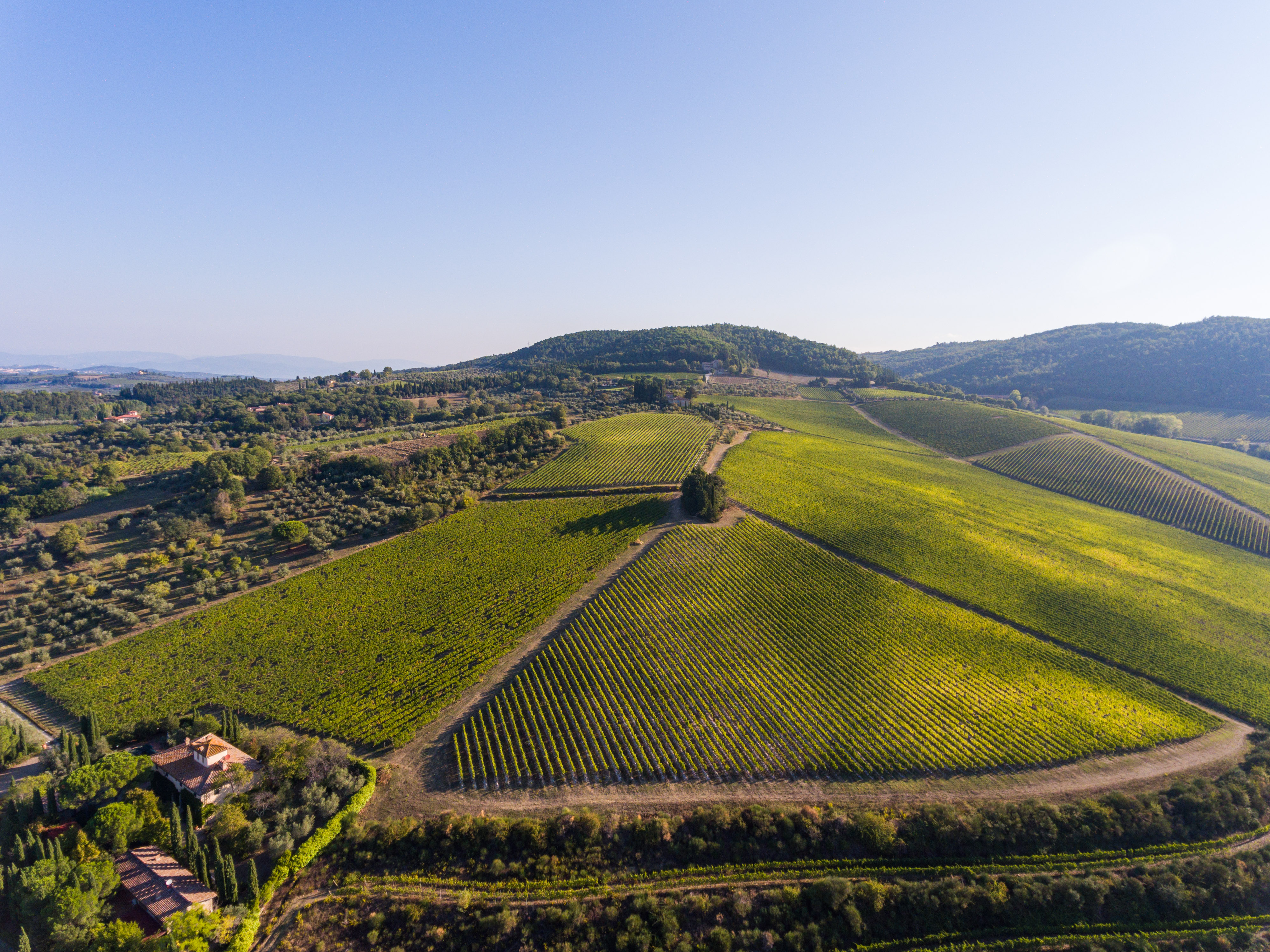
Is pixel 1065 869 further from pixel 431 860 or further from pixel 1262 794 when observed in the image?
pixel 431 860

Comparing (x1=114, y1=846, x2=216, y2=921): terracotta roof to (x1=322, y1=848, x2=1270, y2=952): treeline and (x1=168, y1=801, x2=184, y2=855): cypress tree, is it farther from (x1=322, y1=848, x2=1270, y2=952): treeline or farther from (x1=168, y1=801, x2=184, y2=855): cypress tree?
(x1=322, y1=848, x2=1270, y2=952): treeline

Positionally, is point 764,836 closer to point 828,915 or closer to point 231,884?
point 828,915

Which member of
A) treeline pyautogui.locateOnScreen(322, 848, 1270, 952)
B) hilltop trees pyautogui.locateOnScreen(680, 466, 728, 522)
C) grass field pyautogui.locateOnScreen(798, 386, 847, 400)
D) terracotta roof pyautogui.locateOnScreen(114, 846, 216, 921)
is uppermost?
grass field pyautogui.locateOnScreen(798, 386, 847, 400)

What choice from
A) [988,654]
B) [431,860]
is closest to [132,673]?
[431,860]

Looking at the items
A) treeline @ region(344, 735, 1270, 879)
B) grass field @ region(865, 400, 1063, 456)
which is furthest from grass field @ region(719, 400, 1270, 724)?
grass field @ region(865, 400, 1063, 456)

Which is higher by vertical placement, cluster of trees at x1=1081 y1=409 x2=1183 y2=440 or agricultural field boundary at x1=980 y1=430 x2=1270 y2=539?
cluster of trees at x1=1081 y1=409 x2=1183 y2=440

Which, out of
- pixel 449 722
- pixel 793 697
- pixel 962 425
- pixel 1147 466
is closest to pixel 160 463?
pixel 449 722
